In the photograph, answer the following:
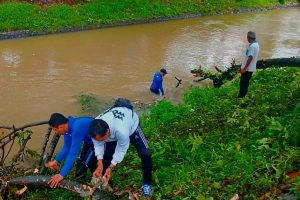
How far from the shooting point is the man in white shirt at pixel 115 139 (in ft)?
16.8

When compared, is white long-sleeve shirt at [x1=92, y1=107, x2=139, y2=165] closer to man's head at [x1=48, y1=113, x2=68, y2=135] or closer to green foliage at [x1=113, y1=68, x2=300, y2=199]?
man's head at [x1=48, y1=113, x2=68, y2=135]

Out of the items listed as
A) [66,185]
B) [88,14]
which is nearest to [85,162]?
[66,185]

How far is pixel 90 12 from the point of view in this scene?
23.4 metres

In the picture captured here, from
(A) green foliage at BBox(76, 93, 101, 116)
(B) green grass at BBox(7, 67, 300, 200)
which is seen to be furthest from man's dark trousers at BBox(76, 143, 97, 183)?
(A) green foliage at BBox(76, 93, 101, 116)

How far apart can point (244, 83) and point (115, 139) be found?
4853mm

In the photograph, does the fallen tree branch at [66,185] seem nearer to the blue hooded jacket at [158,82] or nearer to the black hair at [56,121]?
the black hair at [56,121]

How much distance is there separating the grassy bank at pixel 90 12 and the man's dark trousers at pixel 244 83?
14234mm

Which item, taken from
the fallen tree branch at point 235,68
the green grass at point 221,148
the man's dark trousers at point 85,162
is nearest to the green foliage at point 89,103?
the green grass at point 221,148

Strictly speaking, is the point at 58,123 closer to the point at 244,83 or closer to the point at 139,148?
the point at 139,148

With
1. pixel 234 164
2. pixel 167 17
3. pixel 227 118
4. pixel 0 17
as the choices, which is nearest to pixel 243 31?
pixel 167 17

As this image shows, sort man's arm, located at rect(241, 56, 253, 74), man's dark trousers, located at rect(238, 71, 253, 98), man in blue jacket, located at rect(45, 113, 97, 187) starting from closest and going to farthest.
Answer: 1. man in blue jacket, located at rect(45, 113, 97, 187)
2. man's arm, located at rect(241, 56, 253, 74)
3. man's dark trousers, located at rect(238, 71, 253, 98)

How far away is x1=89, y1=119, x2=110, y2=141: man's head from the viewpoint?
5.05 meters

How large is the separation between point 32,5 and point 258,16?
1540 cm

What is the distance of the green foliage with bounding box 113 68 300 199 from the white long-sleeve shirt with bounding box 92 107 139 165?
1035 mm
